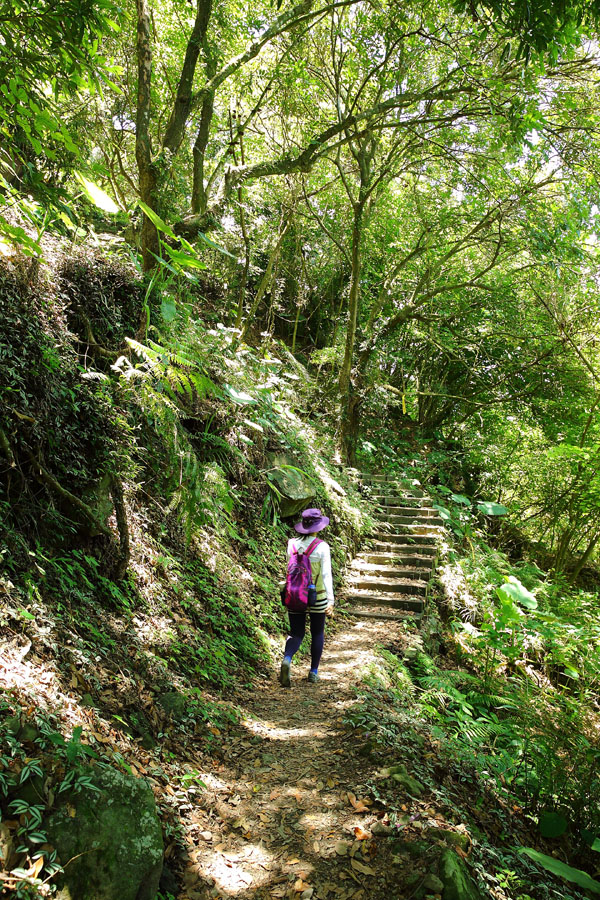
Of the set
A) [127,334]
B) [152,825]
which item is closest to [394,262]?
[127,334]

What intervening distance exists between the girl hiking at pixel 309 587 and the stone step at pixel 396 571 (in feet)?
13.2

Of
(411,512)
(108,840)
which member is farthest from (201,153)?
(411,512)

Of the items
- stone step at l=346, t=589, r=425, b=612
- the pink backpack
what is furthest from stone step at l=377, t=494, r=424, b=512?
the pink backpack

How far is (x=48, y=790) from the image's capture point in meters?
2.00

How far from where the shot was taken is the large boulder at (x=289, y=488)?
7391mm

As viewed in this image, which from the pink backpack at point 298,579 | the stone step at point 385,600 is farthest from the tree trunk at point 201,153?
the stone step at point 385,600

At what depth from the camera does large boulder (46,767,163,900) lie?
192 cm

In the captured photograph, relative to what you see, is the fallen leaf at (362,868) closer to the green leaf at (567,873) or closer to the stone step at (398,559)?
the green leaf at (567,873)

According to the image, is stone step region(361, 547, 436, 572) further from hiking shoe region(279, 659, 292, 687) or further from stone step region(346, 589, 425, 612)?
hiking shoe region(279, 659, 292, 687)

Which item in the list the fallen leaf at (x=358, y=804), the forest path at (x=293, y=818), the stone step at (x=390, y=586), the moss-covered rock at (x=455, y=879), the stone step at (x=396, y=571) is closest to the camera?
the moss-covered rock at (x=455, y=879)

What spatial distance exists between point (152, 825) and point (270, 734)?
1.74 meters

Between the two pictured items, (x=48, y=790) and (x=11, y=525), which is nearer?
(x=48, y=790)

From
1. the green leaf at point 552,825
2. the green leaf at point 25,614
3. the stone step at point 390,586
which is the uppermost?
the green leaf at point 25,614

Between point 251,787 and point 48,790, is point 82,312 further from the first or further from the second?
point 251,787
